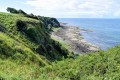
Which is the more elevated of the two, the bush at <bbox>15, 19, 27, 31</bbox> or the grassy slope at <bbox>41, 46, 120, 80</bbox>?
the bush at <bbox>15, 19, 27, 31</bbox>

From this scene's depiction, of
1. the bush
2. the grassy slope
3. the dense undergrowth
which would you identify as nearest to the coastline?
the dense undergrowth

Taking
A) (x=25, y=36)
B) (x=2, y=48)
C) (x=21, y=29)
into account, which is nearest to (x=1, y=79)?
(x=2, y=48)

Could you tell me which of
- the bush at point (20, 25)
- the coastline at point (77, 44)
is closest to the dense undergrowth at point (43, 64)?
the bush at point (20, 25)

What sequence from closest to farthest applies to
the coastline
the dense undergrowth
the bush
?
the dense undergrowth, the bush, the coastline

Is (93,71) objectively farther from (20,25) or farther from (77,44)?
(77,44)

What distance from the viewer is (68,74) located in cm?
860

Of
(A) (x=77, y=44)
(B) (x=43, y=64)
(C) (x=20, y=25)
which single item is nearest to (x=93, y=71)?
(B) (x=43, y=64)

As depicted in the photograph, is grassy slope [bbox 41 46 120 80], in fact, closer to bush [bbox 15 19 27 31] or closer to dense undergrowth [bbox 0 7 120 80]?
dense undergrowth [bbox 0 7 120 80]

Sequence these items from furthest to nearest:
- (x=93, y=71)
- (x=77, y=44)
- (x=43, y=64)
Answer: (x=77, y=44) → (x=43, y=64) → (x=93, y=71)

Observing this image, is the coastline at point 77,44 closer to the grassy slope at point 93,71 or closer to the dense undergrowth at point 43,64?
the dense undergrowth at point 43,64

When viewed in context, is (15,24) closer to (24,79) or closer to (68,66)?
(68,66)

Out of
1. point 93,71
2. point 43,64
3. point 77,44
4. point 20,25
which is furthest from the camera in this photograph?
point 77,44

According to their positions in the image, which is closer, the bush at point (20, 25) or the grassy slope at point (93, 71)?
the grassy slope at point (93, 71)

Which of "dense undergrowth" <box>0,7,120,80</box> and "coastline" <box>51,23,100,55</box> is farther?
"coastline" <box>51,23,100,55</box>
